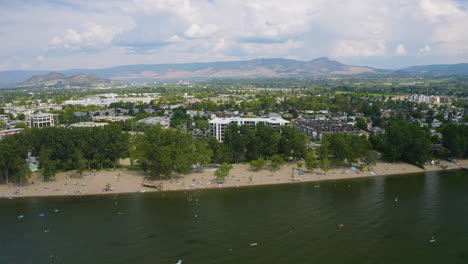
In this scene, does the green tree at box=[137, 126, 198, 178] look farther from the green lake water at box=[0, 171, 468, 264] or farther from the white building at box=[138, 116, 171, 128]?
the white building at box=[138, 116, 171, 128]

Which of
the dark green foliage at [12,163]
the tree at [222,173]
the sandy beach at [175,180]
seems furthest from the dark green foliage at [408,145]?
the dark green foliage at [12,163]

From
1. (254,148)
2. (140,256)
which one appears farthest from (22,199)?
(254,148)

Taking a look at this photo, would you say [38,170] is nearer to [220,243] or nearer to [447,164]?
[220,243]

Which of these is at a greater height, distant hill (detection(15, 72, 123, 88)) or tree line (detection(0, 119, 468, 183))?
distant hill (detection(15, 72, 123, 88))

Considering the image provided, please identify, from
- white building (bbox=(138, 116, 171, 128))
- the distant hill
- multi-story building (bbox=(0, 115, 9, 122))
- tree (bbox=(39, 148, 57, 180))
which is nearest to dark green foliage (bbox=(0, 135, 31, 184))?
tree (bbox=(39, 148, 57, 180))

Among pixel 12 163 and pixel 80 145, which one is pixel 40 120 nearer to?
pixel 80 145

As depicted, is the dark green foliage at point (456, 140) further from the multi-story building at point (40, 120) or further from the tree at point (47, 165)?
the multi-story building at point (40, 120)

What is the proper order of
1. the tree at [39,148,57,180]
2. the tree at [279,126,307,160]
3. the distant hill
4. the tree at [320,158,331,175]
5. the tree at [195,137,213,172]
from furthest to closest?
1. the distant hill
2. the tree at [279,126,307,160]
3. the tree at [320,158,331,175]
4. the tree at [195,137,213,172]
5. the tree at [39,148,57,180]
